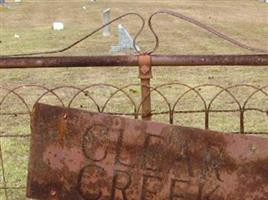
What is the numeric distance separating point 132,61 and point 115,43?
10706 millimetres

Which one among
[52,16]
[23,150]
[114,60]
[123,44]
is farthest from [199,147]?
[52,16]

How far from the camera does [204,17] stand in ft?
70.3

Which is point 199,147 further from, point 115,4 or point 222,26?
point 115,4

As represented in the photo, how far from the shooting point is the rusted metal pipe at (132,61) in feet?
12.1

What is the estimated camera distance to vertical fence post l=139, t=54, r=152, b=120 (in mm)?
3734

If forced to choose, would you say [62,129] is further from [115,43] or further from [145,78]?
[115,43]

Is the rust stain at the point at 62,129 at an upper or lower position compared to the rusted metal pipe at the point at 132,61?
lower

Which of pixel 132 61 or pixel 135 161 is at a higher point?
pixel 132 61

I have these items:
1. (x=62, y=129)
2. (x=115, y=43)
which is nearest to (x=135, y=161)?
(x=62, y=129)

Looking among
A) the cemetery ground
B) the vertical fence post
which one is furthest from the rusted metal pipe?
the cemetery ground


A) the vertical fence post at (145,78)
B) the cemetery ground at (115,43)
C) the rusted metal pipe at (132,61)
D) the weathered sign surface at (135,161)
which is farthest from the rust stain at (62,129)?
the cemetery ground at (115,43)

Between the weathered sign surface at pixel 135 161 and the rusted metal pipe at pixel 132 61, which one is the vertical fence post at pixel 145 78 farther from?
the weathered sign surface at pixel 135 161

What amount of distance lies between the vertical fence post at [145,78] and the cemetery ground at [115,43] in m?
2.16

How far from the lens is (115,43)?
14.4 meters
